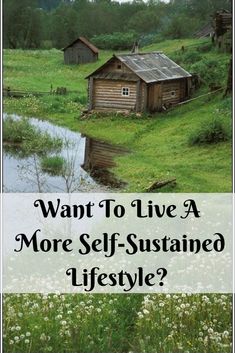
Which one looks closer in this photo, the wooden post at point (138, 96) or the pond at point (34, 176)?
the pond at point (34, 176)

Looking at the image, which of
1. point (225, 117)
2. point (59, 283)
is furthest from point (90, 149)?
point (59, 283)

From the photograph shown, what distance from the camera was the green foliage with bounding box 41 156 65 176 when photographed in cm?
1113

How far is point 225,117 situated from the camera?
1464 centimetres

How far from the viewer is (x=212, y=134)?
13.3 metres

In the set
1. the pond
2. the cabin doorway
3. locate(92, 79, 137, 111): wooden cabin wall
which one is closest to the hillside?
locate(92, 79, 137, 111): wooden cabin wall

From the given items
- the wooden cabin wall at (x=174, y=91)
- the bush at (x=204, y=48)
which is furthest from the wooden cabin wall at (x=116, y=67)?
the bush at (x=204, y=48)

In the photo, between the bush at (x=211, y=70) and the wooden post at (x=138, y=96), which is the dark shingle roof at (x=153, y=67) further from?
the bush at (x=211, y=70)

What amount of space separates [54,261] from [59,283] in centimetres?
60

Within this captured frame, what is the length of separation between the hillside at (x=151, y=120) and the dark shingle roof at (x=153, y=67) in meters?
0.51

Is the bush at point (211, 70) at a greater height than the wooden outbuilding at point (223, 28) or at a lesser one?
lesser

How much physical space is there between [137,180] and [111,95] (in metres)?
10.6

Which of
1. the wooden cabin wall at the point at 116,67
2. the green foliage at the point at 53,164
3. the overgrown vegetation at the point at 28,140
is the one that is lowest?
the green foliage at the point at 53,164

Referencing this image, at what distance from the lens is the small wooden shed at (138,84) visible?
21797 mm

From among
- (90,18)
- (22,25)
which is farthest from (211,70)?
(22,25)
